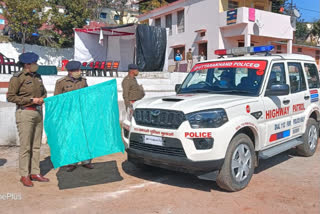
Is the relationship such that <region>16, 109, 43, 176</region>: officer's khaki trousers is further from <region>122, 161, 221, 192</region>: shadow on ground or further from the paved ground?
<region>122, 161, 221, 192</region>: shadow on ground

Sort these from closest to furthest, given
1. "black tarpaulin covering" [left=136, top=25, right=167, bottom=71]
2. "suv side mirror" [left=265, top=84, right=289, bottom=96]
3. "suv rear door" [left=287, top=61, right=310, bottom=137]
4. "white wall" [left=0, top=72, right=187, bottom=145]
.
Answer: "suv side mirror" [left=265, top=84, right=289, bottom=96] → "suv rear door" [left=287, top=61, right=310, bottom=137] → "white wall" [left=0, top=72, right=187, bottom=145] → "black tarpaulin covering" [left=136, top=25, right=167, bottom=71]

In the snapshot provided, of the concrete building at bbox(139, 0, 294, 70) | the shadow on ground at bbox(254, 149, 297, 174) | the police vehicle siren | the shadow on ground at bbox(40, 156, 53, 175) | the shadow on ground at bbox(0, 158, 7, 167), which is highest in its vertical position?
the concrete building at bbox(139, 0, 294, 70)

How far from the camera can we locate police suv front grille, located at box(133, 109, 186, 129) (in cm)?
403

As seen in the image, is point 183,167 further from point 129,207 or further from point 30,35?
point 30,35

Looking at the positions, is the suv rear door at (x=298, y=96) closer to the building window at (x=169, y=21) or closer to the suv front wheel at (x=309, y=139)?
the suv front wheel at (x=309, y=139)

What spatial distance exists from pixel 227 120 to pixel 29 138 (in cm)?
273

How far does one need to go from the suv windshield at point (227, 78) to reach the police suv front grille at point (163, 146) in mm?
1429

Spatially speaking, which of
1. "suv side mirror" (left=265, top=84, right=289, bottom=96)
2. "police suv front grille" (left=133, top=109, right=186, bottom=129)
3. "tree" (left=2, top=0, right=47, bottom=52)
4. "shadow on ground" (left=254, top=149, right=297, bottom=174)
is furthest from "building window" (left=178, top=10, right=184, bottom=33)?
"police suv front grille" (left=133, top=109, right=186, bottom=129)

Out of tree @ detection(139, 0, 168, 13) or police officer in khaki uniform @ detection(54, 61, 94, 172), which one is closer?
police officer in khaki uniform @ detection(54, 61, 94, 172)

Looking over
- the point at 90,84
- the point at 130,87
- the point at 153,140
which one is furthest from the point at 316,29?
the point at 153,140

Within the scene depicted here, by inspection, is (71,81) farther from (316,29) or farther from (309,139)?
(316,29)

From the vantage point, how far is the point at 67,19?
88.5ft

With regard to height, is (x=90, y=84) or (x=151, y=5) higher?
(x=151, y=5)

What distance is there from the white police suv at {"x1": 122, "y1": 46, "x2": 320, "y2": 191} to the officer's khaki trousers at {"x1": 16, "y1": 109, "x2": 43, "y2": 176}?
1.27 m
